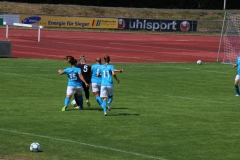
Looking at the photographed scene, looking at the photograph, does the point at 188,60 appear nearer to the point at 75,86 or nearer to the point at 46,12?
the point at 75,86

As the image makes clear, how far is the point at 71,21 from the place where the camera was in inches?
2707

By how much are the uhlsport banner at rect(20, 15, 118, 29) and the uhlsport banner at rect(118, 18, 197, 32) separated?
119 cm

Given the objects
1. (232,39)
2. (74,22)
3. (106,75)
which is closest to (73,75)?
(106,75)

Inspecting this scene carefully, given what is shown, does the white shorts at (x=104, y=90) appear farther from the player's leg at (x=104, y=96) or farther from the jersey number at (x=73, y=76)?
the jersey number at (x=73, y=76)

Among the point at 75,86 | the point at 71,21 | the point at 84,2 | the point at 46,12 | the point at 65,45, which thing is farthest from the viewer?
the point at 84,2

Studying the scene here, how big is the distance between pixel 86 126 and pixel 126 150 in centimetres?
333

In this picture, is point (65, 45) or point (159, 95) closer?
point (159, 95)

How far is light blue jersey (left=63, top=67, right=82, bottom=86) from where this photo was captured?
2198cm

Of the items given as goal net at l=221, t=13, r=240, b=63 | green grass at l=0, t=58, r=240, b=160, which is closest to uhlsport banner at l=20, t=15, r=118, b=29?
goal net at l=221, t=13, r=240, b=63

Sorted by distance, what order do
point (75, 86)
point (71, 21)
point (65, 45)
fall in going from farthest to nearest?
1. point (71, 21)
2. point (65, 45)
3. point (75, 86)

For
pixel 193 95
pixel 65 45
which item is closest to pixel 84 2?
pixel 65 45

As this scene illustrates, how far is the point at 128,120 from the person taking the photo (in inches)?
824

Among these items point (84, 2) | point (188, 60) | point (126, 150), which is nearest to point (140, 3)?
point (84, 2)

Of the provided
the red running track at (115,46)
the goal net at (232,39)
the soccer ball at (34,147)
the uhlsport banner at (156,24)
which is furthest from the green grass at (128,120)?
the uhlsport banner at (156,24)
